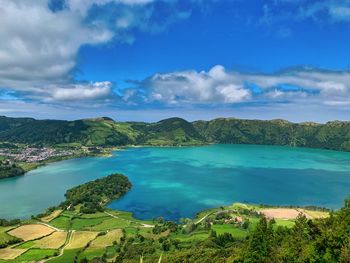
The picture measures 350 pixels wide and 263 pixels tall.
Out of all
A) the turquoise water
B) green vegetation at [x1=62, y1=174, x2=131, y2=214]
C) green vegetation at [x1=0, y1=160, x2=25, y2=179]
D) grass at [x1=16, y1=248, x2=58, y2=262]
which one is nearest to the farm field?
grass at [x1=16, y1=248, x2=58, y2=262]

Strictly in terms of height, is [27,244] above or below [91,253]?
below

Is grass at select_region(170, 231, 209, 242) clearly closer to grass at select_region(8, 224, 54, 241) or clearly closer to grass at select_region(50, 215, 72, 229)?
grass at select_region(50, 215, 72, 229)

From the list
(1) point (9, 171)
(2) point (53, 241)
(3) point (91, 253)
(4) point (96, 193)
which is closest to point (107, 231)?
(2) point (53, 241)

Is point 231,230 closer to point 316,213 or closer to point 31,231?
point 316,213

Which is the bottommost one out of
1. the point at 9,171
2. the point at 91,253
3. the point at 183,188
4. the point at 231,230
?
the point at 91,253

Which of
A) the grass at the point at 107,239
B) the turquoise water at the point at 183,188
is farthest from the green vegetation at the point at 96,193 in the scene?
the grass at the point at 107,239
